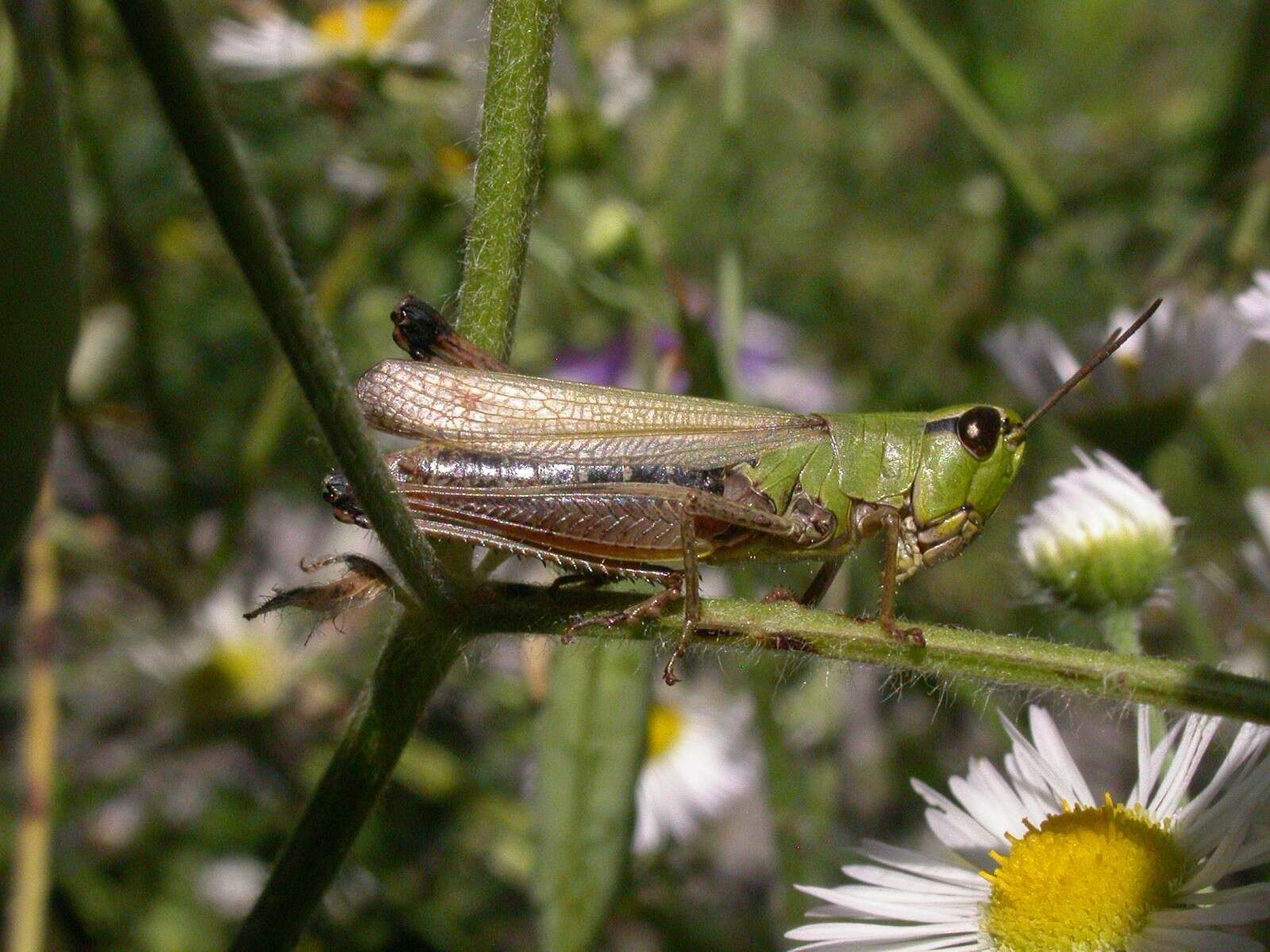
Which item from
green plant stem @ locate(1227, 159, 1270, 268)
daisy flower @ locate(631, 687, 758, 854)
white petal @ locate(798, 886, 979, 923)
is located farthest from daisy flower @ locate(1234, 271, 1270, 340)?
daisy flower @ locate(631, 687, 758, 854)

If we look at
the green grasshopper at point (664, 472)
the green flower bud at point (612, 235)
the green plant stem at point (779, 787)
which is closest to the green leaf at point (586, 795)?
the green grasshopper at point (664, 472)

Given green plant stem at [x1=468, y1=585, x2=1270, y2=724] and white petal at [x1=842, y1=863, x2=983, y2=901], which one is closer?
green plant stem at [x1=468, y1=585, x2=1270, y2=724]

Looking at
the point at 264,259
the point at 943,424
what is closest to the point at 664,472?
the point at 943,424

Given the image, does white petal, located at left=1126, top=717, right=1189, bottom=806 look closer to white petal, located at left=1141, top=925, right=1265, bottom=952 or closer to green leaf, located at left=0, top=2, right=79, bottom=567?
white petal, located at left=1141, top=925, right=1265, bottom=952

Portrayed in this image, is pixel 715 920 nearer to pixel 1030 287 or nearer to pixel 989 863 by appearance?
pixel 989 863

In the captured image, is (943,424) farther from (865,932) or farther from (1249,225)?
(1249,225)

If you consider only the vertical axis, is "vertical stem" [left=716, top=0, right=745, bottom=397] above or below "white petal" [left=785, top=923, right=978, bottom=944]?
above
